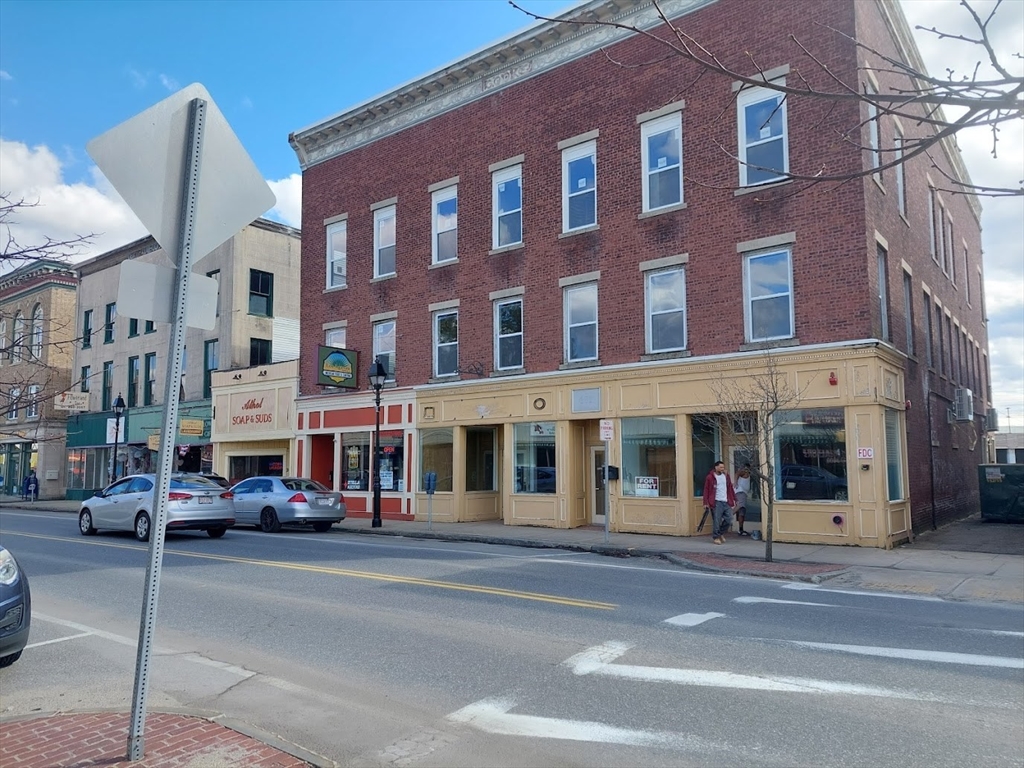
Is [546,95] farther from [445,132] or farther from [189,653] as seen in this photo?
[189,653]

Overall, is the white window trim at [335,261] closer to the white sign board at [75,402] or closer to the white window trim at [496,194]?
the white window trim at [496,194]

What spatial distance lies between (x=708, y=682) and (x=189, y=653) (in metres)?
4.65

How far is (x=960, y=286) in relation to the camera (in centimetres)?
2883

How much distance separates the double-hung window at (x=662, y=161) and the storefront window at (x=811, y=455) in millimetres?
5910

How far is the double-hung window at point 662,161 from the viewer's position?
18.9 meters

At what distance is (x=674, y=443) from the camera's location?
1853 centimetres

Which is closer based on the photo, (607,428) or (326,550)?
(326,550)

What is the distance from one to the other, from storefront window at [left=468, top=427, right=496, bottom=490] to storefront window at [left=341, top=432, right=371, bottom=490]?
3220 mm

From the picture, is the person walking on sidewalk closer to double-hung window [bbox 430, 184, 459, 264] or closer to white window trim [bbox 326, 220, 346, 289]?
double-hung window [bbox 430, 184, 459, 264]

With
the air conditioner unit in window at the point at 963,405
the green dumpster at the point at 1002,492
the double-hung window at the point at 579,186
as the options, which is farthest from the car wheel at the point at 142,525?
the air conditioner unit in window at the point at 963,405

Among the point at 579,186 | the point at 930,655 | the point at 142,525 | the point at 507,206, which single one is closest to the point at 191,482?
the point at 142,525

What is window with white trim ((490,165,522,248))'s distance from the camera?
2200 cm

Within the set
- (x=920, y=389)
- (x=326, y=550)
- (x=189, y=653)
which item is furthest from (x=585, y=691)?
(x=920, y=389)

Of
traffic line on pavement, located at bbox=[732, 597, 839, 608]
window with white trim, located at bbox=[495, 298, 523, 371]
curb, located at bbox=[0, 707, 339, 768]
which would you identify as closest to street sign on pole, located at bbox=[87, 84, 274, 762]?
curb, located at bbox=[0, 707, 339, 768]
